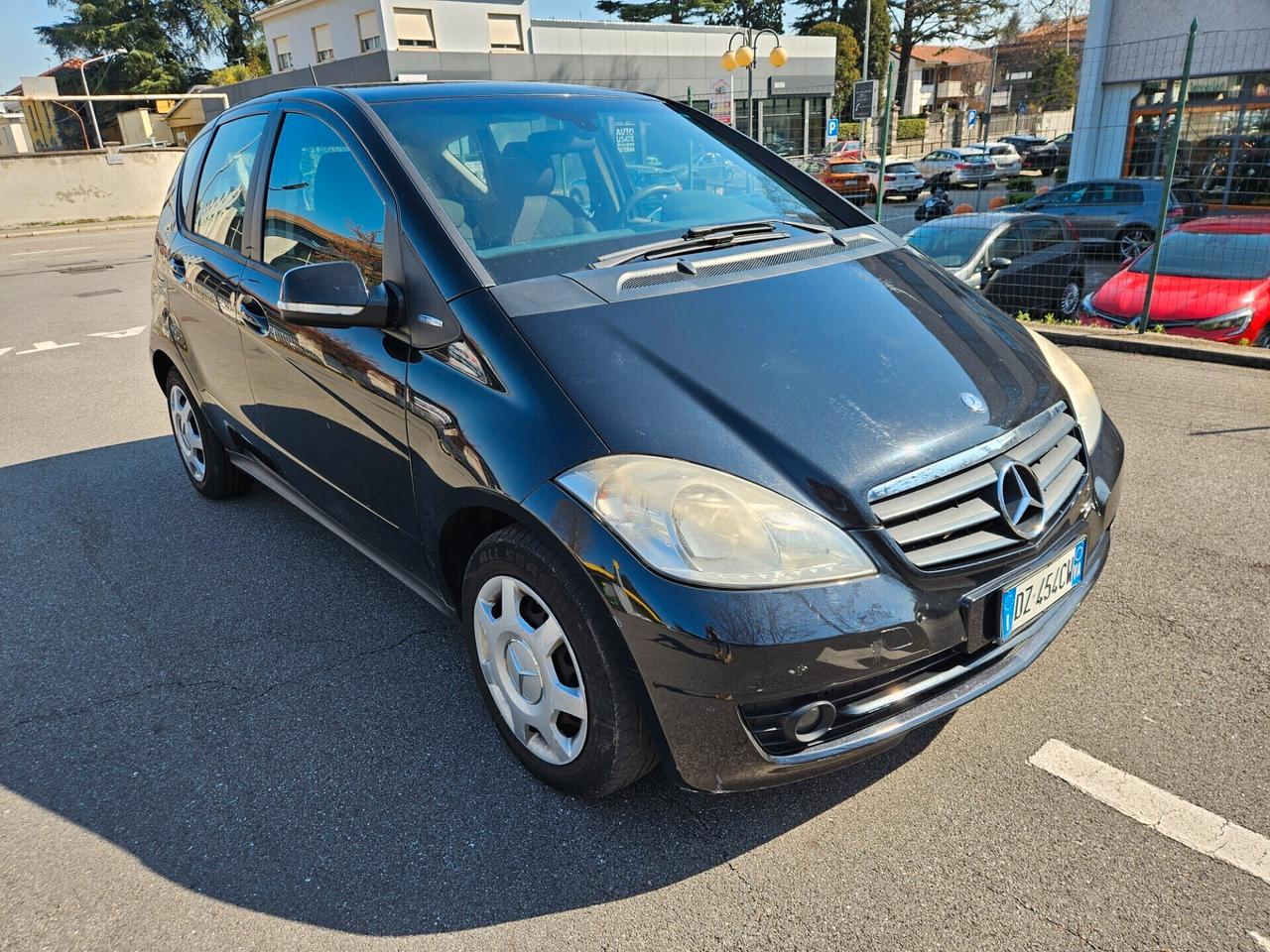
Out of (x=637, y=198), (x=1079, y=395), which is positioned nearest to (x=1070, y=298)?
(x=1079, y=395)

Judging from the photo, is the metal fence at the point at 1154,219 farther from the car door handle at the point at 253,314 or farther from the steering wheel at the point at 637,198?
the car door handle at the point at 253,314

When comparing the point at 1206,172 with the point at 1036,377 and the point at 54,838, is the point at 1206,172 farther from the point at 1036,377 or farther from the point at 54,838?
the point at 54,838

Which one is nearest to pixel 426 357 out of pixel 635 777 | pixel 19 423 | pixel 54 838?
pixel 635 777

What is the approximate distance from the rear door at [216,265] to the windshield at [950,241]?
6.72m

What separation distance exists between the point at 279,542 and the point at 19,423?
3.51 m

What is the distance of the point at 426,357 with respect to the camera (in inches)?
97.5

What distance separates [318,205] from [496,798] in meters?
2.01

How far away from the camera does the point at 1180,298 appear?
7496 mm

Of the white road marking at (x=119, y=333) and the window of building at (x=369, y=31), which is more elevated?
the window of building at (x=369, y=31)

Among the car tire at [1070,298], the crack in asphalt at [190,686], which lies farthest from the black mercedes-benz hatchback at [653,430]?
the car tire at [1070,298]

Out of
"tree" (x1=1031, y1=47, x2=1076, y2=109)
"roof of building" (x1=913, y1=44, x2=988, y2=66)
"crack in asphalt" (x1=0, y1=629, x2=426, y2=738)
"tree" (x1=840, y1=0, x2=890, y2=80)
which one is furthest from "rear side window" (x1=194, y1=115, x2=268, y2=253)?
"roof of building" (x1=913, y1=44, x2=988, y2=66)

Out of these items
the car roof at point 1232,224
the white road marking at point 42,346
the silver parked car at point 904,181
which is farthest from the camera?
the silver parked car at point 904,181

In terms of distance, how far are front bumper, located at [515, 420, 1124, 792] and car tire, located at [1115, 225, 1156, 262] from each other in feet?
32.9

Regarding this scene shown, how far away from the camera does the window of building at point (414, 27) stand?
107 feet
